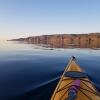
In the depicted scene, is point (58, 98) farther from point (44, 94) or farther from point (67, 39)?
point (67, 39)

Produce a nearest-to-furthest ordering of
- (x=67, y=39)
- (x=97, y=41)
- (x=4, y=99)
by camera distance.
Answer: (x=4, y=99) < (x=97, y=41) < (x=67, y=39)

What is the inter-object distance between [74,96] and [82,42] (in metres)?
144

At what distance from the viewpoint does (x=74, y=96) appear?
311 inches

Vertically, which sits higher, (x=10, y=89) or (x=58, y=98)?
(x=58, y=98)

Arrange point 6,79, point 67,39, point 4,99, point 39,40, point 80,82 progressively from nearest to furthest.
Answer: point 80,82 < point 4,99 < point 6,79 < point 67,39 < point 39,40

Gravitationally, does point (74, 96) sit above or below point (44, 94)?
above

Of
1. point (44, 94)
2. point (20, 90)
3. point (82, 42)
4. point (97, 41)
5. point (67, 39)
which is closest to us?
point (44, 94)

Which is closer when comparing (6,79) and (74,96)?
(74,96)

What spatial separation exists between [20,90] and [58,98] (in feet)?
16.5

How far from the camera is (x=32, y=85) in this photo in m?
13.8

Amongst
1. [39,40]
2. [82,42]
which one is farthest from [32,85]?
[39,40]

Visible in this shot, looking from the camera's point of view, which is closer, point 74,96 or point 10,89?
point 74,96

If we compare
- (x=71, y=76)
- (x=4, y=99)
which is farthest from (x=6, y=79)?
(x=71, y=76)

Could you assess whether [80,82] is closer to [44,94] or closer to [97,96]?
[97,96]
